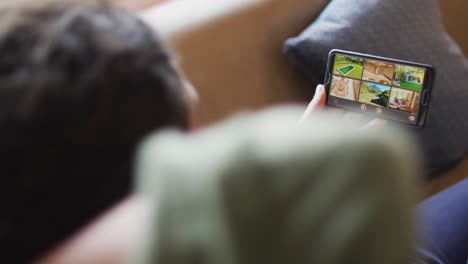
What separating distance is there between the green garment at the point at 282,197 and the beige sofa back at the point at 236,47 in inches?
29.2

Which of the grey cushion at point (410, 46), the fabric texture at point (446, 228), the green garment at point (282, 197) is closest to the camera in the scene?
the green garment at point (282, 197)

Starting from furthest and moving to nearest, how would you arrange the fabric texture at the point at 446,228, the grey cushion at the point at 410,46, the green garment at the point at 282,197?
the grey cushion at the point at 410,46
the fabric texture at the point at 446,228
the green garment at the point at 282,197

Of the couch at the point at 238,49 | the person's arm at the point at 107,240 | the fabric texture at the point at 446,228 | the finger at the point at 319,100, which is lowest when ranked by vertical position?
the fabric texture at the point at 446,228

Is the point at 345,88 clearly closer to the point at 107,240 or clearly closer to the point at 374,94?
the point at 374,94

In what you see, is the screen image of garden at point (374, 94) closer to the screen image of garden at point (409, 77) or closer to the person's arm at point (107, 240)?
the screen image of garden at point (409, 77)

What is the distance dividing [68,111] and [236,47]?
0.79 metres

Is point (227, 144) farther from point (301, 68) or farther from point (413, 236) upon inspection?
point (301, 68)

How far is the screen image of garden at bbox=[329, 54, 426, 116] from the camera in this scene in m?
1.05

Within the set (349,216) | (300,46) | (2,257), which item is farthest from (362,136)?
(300,46)

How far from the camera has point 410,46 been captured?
3.98 feet

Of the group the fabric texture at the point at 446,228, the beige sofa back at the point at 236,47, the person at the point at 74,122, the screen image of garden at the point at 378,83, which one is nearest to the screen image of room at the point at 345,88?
the screen image of garden at the point at 378,83

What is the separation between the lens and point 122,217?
41 centimetres

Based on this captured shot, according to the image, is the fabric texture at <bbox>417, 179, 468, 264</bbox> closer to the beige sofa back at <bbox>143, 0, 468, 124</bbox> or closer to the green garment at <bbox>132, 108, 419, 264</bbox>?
the beige sofa back at <bbox>143, 0, 468, 124</bbox>

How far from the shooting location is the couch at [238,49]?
3.58ft
